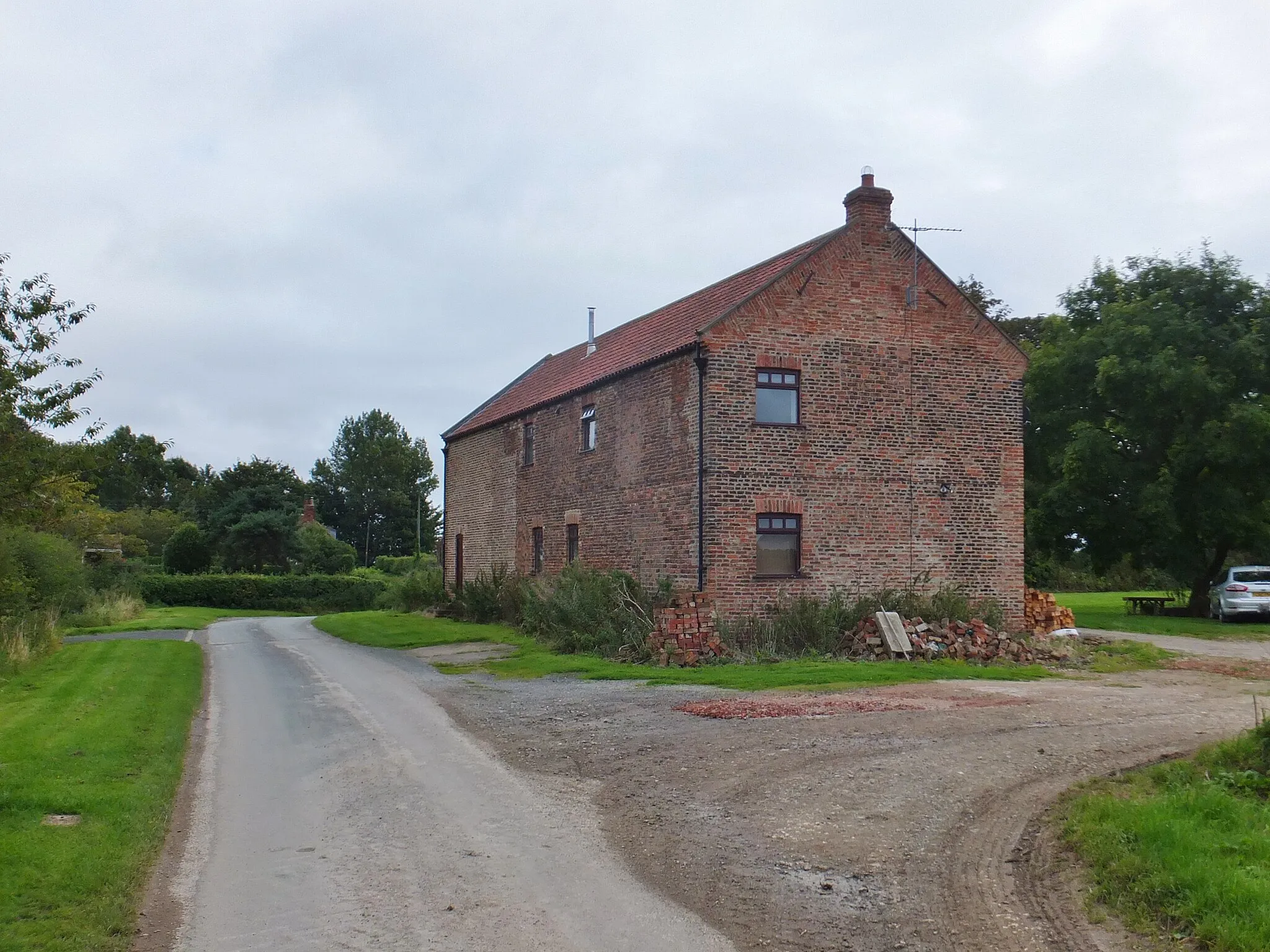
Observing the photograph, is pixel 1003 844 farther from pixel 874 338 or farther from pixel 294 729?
pixel 874 338

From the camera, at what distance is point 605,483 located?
25.4 metres

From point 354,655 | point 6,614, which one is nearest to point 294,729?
point 354,655

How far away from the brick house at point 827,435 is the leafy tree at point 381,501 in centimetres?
6936

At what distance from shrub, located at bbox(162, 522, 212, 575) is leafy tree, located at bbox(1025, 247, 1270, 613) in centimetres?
3959

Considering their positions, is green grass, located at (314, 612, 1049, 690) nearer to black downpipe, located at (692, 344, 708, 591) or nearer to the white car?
black downpipe, located at (692, 344, 708, 591)

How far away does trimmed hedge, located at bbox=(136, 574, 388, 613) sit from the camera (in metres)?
49.4

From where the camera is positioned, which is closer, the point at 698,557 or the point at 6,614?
the point at 698,557

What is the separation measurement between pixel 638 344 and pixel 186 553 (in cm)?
3622

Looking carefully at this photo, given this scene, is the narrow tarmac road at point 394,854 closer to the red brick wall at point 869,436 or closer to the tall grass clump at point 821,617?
the tall grass clump at point 821,617

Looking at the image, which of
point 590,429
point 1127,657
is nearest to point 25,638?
point 590,429

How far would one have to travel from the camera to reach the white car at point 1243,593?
30203 mm

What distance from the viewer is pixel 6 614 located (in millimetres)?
22953

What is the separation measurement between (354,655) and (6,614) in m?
7.01

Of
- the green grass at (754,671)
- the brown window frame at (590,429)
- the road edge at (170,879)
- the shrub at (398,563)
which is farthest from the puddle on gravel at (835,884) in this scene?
the shrub at (398,563)
